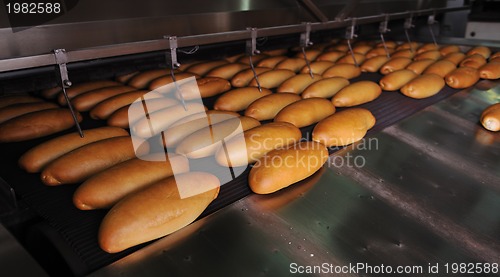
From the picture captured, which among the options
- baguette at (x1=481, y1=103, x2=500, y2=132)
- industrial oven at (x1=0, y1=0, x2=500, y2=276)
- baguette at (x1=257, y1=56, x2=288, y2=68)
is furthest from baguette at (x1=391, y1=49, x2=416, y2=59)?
baguette at (x1=481, y1=103, x2=500, y2=132)

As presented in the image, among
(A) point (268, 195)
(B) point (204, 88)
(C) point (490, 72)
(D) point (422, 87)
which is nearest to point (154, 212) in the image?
(A) point (268, 195)

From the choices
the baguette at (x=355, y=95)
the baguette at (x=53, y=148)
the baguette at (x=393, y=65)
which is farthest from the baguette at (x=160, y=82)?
the baguette at (x=393, y=65)

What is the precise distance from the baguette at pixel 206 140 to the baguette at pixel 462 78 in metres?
1.08

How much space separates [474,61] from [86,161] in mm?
1874

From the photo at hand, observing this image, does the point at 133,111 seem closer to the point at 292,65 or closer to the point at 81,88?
the point at 81,88

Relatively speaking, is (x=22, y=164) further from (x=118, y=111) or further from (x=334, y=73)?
(x=334, y=73)

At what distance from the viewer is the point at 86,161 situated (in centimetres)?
85

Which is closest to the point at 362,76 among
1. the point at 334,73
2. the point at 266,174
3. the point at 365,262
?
the point at 334,73

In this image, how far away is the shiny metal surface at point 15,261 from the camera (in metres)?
0.56

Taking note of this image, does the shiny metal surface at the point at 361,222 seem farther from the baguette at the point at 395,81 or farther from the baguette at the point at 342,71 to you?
the baguette at the point at 342,71

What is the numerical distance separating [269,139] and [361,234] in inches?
13.7

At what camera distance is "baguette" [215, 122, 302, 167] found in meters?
0.91

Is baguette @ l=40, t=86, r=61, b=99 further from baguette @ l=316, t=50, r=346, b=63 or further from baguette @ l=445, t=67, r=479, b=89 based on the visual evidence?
baguette @ l=445, t=67, r=479, b=89

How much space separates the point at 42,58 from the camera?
94cm
